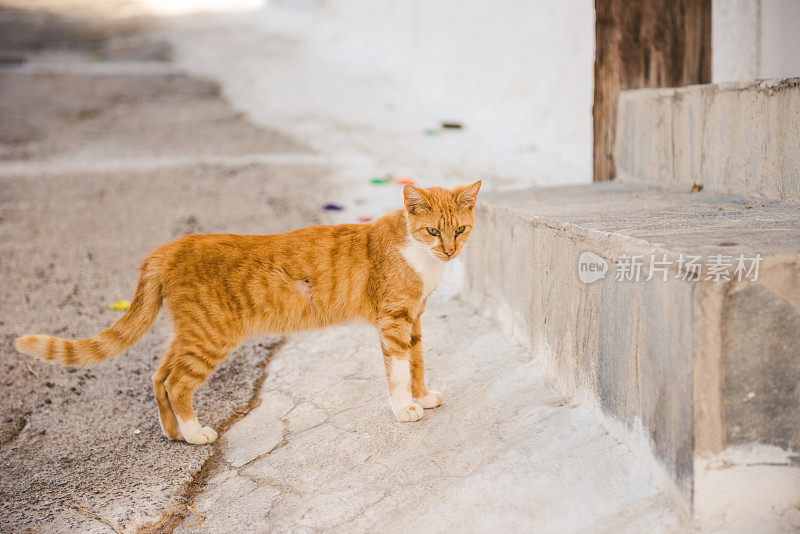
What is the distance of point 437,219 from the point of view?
2.70 metres

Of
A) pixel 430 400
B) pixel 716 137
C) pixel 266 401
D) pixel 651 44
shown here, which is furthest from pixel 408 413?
pixel 651 44

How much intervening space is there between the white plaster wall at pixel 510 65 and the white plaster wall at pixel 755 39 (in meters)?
1.47

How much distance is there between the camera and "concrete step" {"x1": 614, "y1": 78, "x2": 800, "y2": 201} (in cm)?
277

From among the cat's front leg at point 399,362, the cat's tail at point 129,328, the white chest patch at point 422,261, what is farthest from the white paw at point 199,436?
the white chest patch at point 422,261

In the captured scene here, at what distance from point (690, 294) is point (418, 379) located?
1.25 metres

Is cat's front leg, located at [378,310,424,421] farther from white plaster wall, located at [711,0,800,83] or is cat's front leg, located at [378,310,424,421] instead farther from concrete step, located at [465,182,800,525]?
white plaster wall, located at [711,0,800,83]

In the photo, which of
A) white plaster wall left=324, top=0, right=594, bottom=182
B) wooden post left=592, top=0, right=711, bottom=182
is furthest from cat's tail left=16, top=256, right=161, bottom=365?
white plaster wall left=324, top=0, right=594, bottom=182

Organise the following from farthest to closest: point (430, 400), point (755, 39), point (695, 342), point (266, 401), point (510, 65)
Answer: point (510, 65) < point (755, 39) < point (266, 401) < point (430, 400) < point (695, 342)

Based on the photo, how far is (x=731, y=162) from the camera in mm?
3084

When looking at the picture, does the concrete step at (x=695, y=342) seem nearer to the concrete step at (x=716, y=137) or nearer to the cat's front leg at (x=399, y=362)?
the concrete step at (x=716, y=137)

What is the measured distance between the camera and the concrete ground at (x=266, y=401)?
7.26 feet

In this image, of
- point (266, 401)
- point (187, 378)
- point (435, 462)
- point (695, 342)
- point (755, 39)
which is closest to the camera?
point (695, 342)

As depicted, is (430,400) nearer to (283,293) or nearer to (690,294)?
(283,293)
